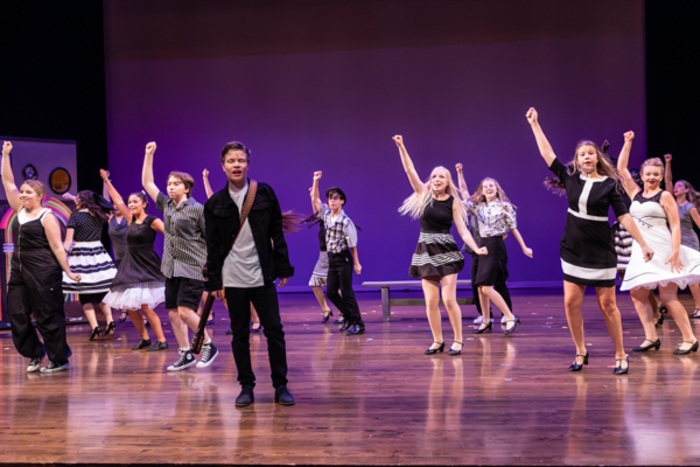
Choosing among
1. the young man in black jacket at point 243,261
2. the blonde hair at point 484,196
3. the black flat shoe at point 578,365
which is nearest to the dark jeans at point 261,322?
the young man in black jacket at point 243,261

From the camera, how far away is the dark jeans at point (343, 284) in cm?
655

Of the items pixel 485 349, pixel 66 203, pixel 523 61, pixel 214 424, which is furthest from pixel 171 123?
pixel 214 424

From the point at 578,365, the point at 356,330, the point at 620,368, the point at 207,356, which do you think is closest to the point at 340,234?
the point at 356,330

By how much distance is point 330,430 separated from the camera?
3.30 metres

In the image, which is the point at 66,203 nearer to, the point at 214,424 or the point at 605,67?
the point at 214,424

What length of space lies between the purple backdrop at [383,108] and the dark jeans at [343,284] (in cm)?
399

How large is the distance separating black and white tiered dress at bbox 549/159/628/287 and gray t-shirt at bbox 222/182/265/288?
1997mm

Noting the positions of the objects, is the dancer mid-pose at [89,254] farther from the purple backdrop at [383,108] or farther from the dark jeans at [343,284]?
the purple backdrop at [383,108]

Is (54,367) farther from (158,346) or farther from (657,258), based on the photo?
(657,258)

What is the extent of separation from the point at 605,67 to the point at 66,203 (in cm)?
814

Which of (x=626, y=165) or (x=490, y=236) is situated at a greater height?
(x=626, y=165)

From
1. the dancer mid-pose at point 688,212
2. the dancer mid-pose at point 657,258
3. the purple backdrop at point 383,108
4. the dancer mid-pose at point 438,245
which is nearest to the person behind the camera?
the dancer mid-pose at point 657,258

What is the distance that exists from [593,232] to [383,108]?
6.73 m

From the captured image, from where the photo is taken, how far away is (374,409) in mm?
3670
